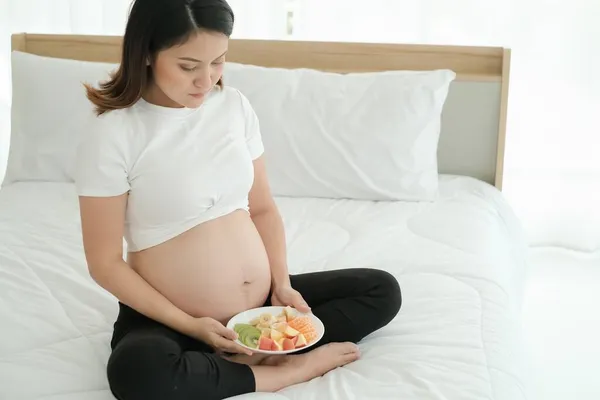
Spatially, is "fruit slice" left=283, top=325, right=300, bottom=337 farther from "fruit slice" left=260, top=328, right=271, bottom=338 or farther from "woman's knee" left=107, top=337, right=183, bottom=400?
"woman's knee" left=107, top=337, right=183, bottom=400

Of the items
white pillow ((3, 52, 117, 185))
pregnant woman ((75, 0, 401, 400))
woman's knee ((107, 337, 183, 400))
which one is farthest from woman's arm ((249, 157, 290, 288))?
white pillow ((3, 52, 117, 185))

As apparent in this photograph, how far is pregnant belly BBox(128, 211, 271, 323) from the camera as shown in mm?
1544

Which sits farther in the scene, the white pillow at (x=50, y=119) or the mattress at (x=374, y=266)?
the white pillow at (x=50, y=119)

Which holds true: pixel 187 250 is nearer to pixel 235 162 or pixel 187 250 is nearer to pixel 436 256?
pixel 235 162

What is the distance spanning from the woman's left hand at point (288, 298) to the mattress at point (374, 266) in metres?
0.15

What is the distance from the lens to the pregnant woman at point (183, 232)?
142 cm

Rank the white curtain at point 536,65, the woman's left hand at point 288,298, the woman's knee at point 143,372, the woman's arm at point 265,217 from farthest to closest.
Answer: the white curtain at point 536,65, the woman's arm at point 265,217, the woman's left hand at point 288,298, the woman's knee at point 143,372

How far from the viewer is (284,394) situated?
142 cm

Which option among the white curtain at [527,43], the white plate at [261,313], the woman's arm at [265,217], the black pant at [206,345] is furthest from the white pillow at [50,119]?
the white plate at [261,313]

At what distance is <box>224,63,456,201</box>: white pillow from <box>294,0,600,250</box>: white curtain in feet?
1.23

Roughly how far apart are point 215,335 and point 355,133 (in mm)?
1123

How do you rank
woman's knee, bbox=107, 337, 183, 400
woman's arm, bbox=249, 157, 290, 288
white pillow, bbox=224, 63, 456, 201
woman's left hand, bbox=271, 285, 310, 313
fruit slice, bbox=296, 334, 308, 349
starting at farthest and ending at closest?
white pillow, bbox=224, 63, 456, 201 → woman's arm, bbox=249, 157, 290, 288 → woman's left hand, bbox=271, 285, 310, 313 → fruit slice, bbox=296, 334, 308, 349 → woman's knee, bbox=107, 337, 183, 400

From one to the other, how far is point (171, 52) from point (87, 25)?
5.51 ft

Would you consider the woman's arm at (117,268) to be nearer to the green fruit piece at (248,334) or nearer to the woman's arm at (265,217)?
the green fruit piece at (248,334)
